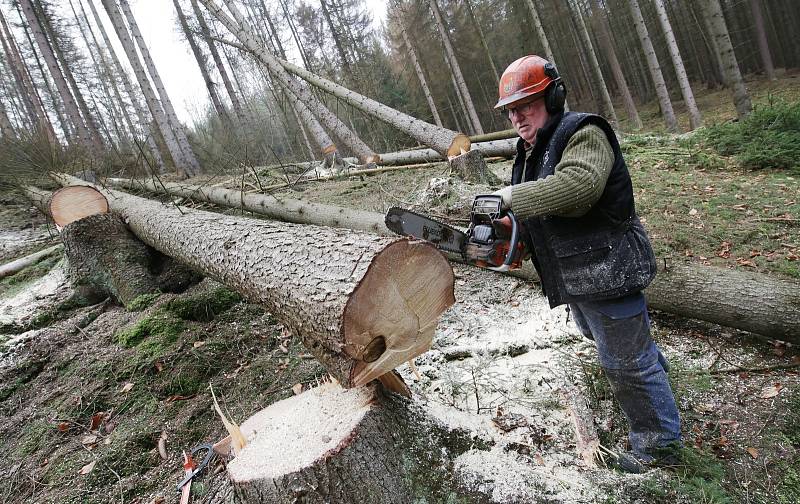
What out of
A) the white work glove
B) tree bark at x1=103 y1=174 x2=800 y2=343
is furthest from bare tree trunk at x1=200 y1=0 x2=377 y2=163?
the white work glove

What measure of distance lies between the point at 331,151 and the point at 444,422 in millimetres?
9620

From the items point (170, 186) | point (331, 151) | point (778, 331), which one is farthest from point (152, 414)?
point (331, 151)

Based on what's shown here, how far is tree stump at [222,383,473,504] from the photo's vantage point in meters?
1.54

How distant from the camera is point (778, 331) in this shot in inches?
90.0

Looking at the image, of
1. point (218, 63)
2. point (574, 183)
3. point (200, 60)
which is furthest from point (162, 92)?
point (574, 183)

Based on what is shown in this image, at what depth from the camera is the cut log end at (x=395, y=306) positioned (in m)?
1.56

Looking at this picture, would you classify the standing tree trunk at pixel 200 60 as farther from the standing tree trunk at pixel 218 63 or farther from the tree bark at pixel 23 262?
the tree bark at pixel 23 262

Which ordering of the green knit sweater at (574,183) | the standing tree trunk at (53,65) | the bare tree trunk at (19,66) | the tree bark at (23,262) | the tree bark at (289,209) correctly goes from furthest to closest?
the bare tree trunk at (19,66), the standing tree trunk at (53,65), the tree bark at (23,262), the tree bark at (289,209), the green knit sweater at (574,183)

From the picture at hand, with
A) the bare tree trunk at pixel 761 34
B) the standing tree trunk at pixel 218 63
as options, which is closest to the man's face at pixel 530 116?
the standing tree trunk at pixel 218 63

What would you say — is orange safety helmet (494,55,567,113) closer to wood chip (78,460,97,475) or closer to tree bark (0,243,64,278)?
wood chip (78,460,97,475)

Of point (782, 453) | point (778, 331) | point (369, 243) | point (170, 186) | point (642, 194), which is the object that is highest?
point (170, 186)

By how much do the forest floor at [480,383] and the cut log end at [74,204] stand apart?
1027mm

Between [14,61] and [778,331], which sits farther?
[14,61]

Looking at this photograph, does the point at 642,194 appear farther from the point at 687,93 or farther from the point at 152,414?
the point at 687,93
